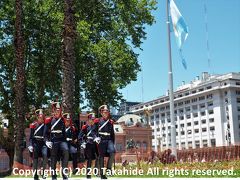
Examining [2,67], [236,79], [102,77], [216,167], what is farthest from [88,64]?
[236,79]

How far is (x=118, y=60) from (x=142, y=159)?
10289 millimetres

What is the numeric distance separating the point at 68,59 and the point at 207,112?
121710 mm

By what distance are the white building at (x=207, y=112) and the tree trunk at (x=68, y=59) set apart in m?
107

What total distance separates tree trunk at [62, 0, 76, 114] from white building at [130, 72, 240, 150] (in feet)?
351

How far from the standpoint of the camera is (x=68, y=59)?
18297mm

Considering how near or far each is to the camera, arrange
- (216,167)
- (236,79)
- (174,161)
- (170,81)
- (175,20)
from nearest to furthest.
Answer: (216,167) < (174,161) < (170,81) < (175,20) < (236,79)

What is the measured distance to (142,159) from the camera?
72.2 ft

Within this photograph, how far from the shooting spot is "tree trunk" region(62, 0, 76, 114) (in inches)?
706

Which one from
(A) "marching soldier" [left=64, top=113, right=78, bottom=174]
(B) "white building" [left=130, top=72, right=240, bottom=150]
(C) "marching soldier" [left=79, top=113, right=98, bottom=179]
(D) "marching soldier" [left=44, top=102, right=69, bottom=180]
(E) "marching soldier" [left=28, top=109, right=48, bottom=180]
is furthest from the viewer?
(B) "white building" [left=130, top=72, right=240, bottom=150]

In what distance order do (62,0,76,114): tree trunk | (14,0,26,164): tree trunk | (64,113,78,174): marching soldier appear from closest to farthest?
(64,113,78,174): marching soldier
(62,0,76,114): tree trunk
(14,0,26,164): tree trunk

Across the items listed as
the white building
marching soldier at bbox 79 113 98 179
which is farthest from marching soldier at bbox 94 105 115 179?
the white building

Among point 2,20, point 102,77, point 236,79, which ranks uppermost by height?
point 236,79

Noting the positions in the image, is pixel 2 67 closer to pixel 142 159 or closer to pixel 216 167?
pixel 142 159

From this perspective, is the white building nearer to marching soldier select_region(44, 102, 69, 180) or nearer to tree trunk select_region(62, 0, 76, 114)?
tree trunk select_region(62, 0, 76, 114)
